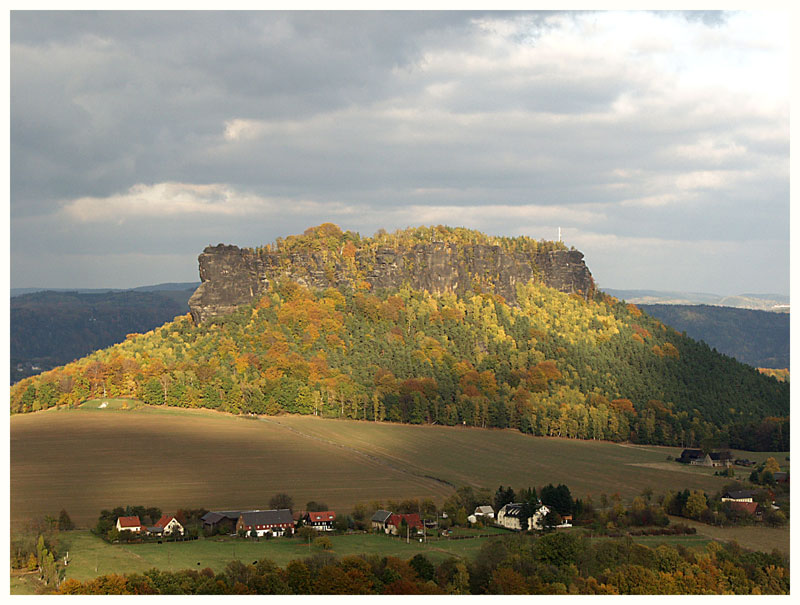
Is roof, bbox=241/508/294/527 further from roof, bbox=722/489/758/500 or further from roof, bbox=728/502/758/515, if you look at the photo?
roof, bbox=722/489/758/500

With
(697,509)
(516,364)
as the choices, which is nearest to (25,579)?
(697,509)

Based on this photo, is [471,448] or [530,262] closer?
[471,448]

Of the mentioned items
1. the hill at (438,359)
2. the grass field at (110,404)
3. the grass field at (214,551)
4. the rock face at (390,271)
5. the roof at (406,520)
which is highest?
the rock face at (390,271)

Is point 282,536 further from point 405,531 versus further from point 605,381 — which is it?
point 605,381

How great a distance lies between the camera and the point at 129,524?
55.8 meters

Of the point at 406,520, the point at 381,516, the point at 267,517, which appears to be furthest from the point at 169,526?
the point at 406,520

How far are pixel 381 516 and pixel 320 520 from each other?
386 cm

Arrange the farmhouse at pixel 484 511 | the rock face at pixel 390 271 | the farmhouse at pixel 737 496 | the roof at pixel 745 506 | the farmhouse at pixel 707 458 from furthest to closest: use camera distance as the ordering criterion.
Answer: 1. the rock face at pixel 390 271
2. the farmhouse at pixel 707 458
3. the farmhouse at pixel 737 496
4. the roof at pixel 745 506
5. the farmhouse at pixel 484 511

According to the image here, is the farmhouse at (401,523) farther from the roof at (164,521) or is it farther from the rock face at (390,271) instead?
the rock face at (390,271)

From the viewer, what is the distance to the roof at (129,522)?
183 feet

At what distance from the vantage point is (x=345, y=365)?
107000mm

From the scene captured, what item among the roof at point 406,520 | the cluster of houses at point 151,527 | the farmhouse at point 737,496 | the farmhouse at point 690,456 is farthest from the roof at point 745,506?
the cluster of houses at point 151,527

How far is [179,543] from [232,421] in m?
39.4

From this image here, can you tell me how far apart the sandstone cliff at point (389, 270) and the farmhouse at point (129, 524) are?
59642 mm
